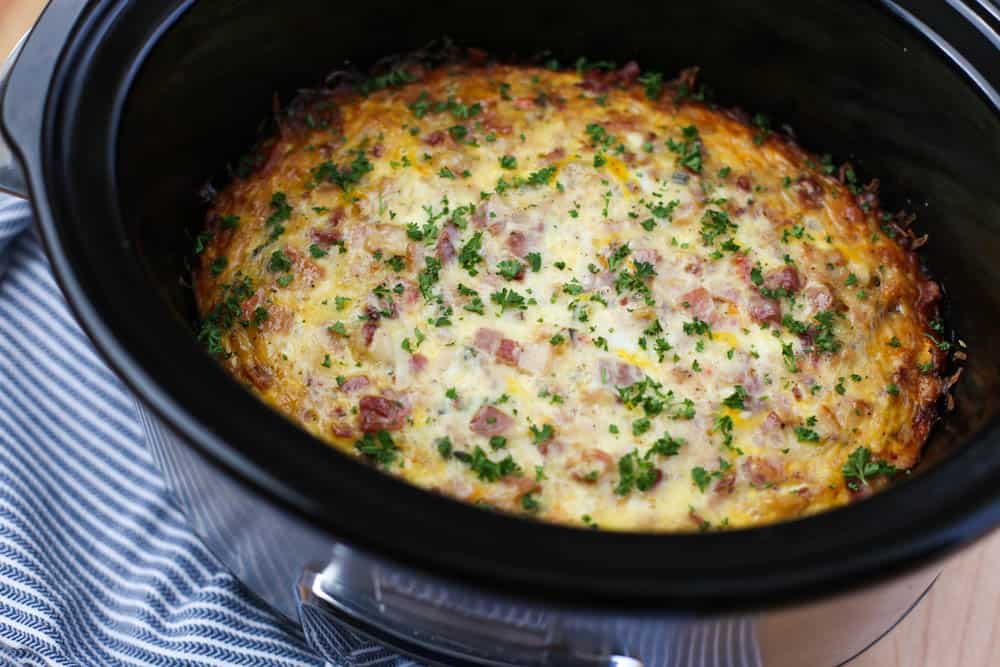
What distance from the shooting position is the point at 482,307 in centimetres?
199

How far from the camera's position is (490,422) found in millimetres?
1845

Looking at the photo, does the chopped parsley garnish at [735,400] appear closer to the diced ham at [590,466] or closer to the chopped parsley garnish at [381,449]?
the diced ham at [590,466]

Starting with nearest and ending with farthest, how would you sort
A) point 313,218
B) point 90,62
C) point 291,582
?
point 90,62
point 291,582
point 313,218

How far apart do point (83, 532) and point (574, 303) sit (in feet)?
3.70

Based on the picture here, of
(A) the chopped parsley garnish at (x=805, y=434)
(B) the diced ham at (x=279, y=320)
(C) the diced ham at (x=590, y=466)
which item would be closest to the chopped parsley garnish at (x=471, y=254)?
(B) the diced ham at (x=279, y=320)

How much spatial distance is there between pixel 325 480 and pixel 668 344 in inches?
34.9

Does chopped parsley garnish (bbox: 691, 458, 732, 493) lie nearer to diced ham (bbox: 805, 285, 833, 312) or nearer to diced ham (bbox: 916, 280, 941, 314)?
diced ham (bbox: 805, 285, 833, 312)

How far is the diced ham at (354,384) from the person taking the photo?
190cm

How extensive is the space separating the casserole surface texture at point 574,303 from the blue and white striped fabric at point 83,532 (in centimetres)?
46

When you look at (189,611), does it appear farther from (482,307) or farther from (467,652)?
(482,307)

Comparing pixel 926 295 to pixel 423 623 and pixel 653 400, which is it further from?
pixel 423 623

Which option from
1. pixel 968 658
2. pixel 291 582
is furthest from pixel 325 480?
pixel 968 658

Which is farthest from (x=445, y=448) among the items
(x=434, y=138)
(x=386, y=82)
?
(x=386, y=82)

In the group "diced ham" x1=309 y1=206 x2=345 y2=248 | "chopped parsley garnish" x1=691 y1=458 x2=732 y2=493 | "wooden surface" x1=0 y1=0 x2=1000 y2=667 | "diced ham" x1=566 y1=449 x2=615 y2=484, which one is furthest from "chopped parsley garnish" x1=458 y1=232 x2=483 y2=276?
"wooden surface" x1=0 y1=0 x2=1000 y2=667
